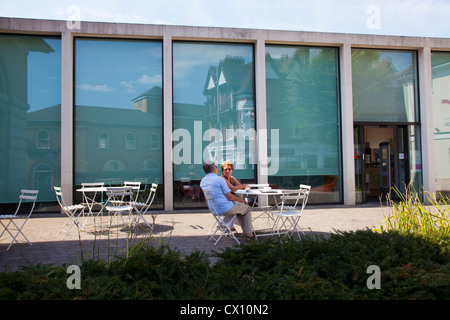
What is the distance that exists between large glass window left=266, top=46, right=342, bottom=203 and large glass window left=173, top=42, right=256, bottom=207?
675mm

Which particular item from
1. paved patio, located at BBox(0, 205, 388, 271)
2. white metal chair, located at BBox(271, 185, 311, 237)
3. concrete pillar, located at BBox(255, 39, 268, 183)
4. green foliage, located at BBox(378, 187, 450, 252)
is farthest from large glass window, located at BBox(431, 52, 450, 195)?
green foliage, located at BBox(378, 187, 450, 252)

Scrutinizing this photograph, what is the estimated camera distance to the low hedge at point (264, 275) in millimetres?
2373

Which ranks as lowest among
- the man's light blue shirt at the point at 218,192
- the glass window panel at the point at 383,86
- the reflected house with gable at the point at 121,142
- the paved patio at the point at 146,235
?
the paved patio at the point at 146,235

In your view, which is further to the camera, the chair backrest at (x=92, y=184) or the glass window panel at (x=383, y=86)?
the glass window panel at (x=383, y=86)

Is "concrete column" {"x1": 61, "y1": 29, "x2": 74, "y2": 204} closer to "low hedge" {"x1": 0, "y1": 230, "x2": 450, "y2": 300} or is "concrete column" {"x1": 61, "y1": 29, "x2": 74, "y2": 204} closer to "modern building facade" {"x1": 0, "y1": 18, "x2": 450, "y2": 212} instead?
"modern building facade" {"x1": 0, "y1": 18, "x2": 450, "y2": 212}

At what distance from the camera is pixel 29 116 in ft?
28.8

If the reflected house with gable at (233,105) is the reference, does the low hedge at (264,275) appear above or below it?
below

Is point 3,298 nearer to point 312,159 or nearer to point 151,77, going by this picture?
point 151,77

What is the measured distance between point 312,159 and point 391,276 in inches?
294

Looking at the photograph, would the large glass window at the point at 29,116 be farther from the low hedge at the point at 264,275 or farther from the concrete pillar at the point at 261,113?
the low hedge at the point at 264,275

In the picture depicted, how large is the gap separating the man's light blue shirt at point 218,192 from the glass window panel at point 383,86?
21.2 ft

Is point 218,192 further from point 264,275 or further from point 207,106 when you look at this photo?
point 207,106

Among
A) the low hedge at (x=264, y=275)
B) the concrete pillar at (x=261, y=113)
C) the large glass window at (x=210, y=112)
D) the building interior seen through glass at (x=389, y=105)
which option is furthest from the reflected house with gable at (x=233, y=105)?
the low hedge at (x=264, y=275)
